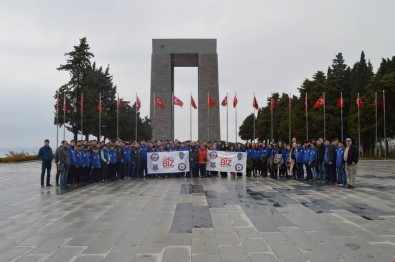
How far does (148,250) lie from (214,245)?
977 mm

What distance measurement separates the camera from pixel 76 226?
752 centimetres

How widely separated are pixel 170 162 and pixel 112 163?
265cm

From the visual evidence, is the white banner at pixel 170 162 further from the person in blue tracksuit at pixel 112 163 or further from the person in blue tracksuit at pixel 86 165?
the person in blue tracksuit at pixel 86 165

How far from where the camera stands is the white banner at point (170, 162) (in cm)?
1870

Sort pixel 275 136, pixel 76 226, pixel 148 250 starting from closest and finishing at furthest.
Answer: pixel 148 250
pixel 76 226
pixel 275 136

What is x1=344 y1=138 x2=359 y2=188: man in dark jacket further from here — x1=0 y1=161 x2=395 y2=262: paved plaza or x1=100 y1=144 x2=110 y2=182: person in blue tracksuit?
x1=100 y1=144 x2=110 y2=182: person in blue tracksuit

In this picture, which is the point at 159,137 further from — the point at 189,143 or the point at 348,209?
the point at 348,209

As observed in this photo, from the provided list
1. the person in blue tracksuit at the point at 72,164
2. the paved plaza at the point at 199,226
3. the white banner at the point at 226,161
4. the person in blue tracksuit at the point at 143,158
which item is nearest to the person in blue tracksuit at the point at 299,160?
the white banner at the point at 226,161

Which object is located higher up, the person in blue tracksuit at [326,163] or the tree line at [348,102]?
the tree line at [348,102]

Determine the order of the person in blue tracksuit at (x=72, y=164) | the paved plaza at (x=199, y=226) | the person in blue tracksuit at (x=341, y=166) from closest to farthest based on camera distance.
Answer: the paved plaza at (x=199, y=226)
the person in blue tracksuit at (x=341, y=166)
the person in blue tracksuit at (x=72, y=164)

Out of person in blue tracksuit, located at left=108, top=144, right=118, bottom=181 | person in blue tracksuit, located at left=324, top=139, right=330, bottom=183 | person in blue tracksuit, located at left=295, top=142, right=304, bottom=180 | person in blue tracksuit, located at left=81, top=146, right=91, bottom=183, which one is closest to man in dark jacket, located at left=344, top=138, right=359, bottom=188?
person in blue tracksuit, located at left=324, top=139, right=330, bottom=183

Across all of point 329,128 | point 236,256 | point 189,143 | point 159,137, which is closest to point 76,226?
point 236,256

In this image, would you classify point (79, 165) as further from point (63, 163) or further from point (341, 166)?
point (341, 166)

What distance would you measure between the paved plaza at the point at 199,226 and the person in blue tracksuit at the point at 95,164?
165 inches
